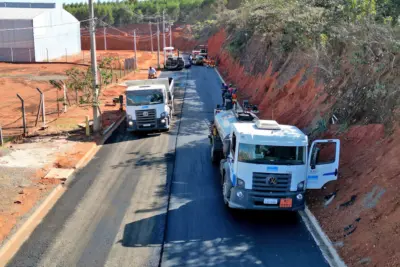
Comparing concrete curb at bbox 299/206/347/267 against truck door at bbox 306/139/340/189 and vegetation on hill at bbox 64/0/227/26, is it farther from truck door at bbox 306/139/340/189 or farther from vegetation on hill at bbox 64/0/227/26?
vegetation on hill at bbox 64/0/227/26

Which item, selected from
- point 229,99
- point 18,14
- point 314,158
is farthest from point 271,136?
point 18,14

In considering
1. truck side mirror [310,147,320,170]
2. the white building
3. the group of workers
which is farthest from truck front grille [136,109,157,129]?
the white building

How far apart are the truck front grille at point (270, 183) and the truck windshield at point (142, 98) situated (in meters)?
12.2

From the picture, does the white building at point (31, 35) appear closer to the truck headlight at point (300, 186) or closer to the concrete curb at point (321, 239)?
the concrete curb at point (321, 239)

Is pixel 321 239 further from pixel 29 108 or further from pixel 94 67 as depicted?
pixel 29 108

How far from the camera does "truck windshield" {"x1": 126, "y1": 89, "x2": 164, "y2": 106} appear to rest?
914 inches

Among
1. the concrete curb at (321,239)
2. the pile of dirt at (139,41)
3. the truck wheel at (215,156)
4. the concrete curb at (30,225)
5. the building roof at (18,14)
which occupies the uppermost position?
the building roof at (18,14)

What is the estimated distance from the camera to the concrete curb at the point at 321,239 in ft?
33.9

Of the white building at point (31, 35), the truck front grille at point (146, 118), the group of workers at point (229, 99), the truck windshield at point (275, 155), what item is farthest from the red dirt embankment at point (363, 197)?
the white building at point (31, 35)

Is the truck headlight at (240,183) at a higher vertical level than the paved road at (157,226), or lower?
higher

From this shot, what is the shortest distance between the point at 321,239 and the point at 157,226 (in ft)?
14.3

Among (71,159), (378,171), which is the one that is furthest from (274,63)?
(378,171)

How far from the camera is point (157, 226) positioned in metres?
12.3

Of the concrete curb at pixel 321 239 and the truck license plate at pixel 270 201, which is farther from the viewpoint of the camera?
the truck license plate at pixel 270 201
